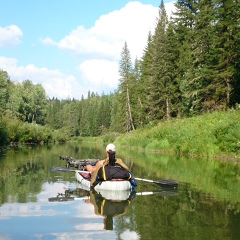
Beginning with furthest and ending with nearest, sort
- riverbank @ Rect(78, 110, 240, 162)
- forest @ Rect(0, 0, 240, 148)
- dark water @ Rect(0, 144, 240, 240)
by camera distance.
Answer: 1. forest @ Rect(0, 0, 240, 148)
2. riverbank @ Rect(78, 110, 240, 162)
3. dark water @ Rect(0, 144, 240, 240)

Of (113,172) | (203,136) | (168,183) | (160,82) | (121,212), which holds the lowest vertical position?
(121,212)

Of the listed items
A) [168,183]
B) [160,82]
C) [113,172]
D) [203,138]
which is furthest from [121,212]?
[160,82]

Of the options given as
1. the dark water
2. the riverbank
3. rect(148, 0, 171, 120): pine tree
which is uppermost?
rect(148, 0, 171, 120): pine tree

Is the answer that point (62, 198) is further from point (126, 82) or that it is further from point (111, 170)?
point (126, 82)

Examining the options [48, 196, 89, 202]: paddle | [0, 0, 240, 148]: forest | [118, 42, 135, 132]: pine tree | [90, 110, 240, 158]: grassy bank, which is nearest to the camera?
[48, 196, 89, 202]: paddle

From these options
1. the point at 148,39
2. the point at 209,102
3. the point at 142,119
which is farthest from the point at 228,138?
the point at 148,39

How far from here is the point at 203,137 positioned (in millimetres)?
28469

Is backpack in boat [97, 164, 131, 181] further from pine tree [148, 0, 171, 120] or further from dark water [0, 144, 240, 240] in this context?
pine tree [148, 0, 171, 120]

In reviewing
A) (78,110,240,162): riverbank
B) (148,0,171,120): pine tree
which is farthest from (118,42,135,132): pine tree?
(78,110,240,162): riverbank

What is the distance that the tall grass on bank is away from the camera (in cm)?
2575

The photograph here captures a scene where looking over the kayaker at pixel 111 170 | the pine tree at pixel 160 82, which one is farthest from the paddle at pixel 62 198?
the pine tree at pixel 160 82

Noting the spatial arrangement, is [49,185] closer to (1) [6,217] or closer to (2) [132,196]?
(2) [132,196]

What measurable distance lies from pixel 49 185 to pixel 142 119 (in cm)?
4880

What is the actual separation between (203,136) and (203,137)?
0.44ft
